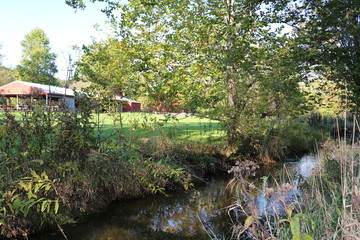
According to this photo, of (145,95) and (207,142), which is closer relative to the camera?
(145,95)

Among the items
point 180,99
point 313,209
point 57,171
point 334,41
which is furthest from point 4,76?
point 313,209

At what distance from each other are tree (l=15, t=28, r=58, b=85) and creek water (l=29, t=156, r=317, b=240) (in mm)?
48184

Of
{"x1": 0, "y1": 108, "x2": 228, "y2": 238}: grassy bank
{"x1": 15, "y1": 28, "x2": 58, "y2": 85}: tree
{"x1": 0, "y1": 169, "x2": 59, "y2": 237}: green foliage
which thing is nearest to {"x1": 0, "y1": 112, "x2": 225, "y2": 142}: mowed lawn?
{"x1": 0, "y1": 108, "x2": 228, "y2": 238}: grassy bank

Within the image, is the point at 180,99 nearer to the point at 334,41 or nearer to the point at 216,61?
the point at 216,61

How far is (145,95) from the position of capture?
28.4 feet

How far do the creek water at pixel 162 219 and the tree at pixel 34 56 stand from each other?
48.2 meters

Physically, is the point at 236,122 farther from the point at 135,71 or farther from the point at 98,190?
the point at 98,190

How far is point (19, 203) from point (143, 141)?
5115mm

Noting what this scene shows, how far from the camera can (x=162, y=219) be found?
5.55m

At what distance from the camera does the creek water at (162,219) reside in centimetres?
481

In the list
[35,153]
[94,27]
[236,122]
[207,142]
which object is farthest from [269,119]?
[94,27]

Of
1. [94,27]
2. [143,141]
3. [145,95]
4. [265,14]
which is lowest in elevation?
[143,141]

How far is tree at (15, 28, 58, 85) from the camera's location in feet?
166

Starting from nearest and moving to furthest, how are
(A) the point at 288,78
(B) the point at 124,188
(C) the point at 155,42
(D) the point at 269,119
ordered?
1. (B) the point at 124,188
2. (A) the point at 288,78
3. (C) the point at 155,42
4. (D) the point at 269,119
